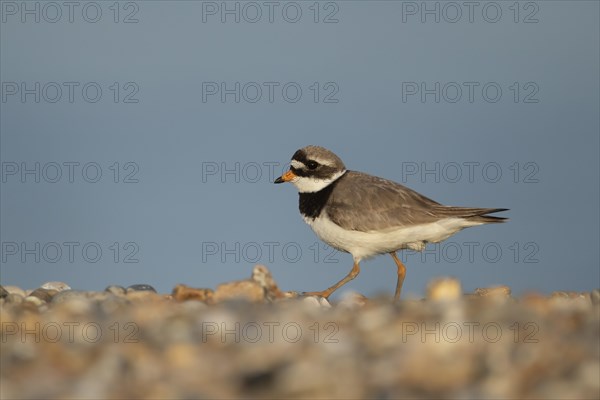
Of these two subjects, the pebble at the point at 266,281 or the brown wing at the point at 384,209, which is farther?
the brown wing at the point at 384,209

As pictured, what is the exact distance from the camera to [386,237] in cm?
1023

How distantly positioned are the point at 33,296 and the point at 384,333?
5205 mm

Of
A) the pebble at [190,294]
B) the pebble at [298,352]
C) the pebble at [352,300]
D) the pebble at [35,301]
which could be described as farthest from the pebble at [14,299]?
the pebble at [352,300]

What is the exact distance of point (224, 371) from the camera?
5078mm

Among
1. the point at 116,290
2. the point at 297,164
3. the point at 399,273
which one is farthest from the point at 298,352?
the point at 297,164

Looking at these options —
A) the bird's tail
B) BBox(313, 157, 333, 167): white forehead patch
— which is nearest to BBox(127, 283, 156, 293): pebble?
BBox(313, 157, 333, 167): white forehead patch

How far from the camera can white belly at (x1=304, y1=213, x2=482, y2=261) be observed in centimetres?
1023

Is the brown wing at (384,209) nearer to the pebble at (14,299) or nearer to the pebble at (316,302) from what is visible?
the pebble at (316,302)

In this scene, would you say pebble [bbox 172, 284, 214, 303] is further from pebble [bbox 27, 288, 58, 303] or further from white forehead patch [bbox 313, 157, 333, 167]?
white forehead patch [bbox 313, 157, 333, 167]

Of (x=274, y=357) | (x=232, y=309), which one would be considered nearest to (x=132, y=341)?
(x=232, y=309)

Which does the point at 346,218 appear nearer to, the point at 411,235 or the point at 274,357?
the point at 411,235

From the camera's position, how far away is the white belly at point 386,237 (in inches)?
403

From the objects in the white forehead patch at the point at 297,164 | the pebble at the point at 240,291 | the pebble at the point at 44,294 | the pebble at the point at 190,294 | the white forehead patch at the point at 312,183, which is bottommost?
the pebble at the point at 44,294

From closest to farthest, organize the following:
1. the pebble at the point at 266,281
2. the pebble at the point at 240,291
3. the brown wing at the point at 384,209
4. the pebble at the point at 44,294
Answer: the pebble at the point at 240,291
the pebble at the point at 266,281
the pebble at the point at 44,294
the brown wing at the point at 384,209
